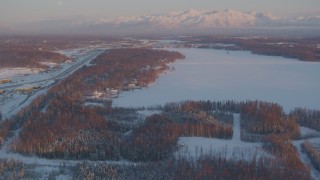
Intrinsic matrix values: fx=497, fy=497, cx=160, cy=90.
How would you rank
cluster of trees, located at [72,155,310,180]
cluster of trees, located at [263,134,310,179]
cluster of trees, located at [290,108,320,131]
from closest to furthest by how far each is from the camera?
1. cluster of trees, located at [72,155,310,180]
2. cluster of trees, located at [263,134,310,179]
3. cluster of trees, located at [290,108,320,131]

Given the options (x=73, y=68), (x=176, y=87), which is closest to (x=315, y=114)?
(x=176, y=87)

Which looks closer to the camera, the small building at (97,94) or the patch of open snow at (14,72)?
the small building at (97,94)

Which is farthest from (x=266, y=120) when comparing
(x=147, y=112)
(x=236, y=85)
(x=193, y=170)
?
(x=236, y=85)

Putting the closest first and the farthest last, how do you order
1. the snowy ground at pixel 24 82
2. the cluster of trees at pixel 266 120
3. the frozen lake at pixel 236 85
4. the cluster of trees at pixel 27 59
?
the cluster of trees at pixel 266 120
the snowy ground at pixel 24 82
the frozen lake at pixel 236 85
the cluster of trees at pixel 27 59

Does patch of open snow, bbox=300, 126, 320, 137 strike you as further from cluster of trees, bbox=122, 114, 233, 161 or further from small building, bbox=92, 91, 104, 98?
small building, bbox=92, 91, 104, 98

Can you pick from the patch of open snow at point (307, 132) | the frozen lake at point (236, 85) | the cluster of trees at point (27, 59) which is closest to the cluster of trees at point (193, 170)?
the patch of open snow at point (307, 132)

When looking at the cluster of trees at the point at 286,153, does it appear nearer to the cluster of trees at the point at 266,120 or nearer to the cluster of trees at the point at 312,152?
the cluster of trees at the point at 312,152

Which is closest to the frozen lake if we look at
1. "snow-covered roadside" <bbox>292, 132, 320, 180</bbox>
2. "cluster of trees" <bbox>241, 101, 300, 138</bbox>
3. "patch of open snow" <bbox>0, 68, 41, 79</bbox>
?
"cluster of trees" <bbox>241, 101, 300, 138</bbox>
